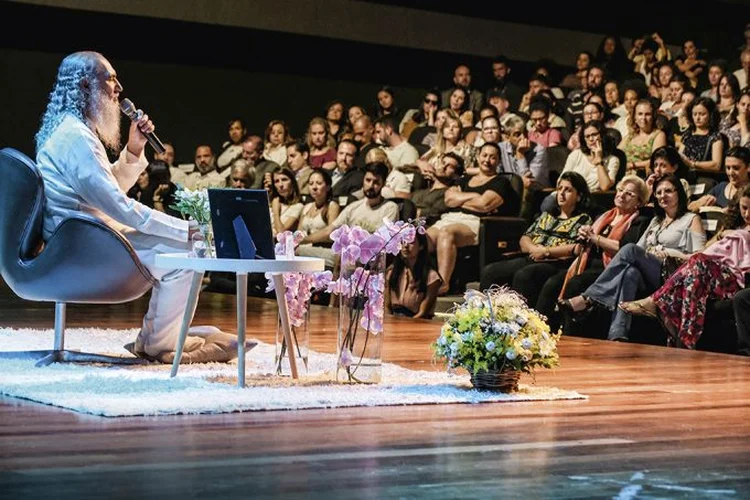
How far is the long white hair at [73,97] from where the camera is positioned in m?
4.88

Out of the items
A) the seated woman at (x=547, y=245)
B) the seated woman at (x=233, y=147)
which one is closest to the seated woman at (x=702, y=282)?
the seated woman at (x=547, y=245)

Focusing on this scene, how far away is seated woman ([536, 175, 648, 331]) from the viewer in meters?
7.02

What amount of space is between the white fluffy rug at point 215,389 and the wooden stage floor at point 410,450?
9 centimetres

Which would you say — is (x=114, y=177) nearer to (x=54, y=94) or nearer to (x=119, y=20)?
(x=54, y=94)

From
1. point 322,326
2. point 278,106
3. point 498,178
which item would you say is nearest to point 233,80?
point 278,106

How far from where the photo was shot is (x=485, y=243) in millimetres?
7730

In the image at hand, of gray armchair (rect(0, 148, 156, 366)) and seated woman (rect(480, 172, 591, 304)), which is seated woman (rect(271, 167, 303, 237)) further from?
gray armchair (rect(0, 148, 156, 366))

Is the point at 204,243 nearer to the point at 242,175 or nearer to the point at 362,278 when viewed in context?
the point at 362,278

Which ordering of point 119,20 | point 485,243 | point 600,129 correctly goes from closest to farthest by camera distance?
1. point 485,243
2. point 600,129
3. point 119,20

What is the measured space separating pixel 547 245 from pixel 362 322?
126 inches

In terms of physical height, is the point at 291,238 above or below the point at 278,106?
below

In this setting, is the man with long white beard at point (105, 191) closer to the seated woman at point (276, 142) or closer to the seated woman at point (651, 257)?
the seated woman at point (651, 257)

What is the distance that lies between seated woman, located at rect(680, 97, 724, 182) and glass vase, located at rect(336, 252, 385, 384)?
3.72 metres

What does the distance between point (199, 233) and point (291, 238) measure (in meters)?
0.32
